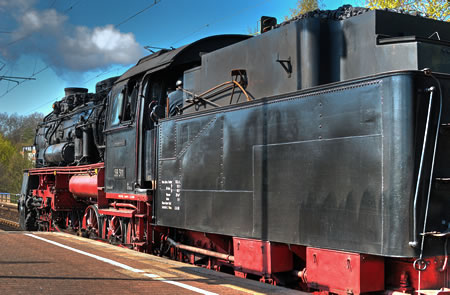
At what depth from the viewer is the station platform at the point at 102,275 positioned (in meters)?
5.19

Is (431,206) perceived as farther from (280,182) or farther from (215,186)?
(215,186)

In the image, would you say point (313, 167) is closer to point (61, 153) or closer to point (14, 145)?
point (61, 153)

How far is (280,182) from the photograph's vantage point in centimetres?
525

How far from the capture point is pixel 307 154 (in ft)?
16.2

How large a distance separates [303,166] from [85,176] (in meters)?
7.63

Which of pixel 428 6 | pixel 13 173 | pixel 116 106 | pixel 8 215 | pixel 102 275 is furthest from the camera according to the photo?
pixel 13 173

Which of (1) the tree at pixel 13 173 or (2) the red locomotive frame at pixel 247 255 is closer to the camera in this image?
(2) the red locomotive frame at pixel 247 255

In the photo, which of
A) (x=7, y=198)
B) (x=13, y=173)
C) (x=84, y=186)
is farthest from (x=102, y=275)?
(x=13, y=173)

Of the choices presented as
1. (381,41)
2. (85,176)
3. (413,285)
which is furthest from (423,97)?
(85,176)

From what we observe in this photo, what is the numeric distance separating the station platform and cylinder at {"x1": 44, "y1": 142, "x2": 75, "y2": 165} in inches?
209

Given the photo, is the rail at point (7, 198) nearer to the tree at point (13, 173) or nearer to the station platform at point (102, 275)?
the tree at point (13, 173)

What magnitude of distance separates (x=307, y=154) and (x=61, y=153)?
33.1 ft

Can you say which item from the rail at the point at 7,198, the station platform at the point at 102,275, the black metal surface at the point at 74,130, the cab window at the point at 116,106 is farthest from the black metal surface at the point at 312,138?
the rail at the point at 7,198

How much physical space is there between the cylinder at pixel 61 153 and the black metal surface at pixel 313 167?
24.3 feet
